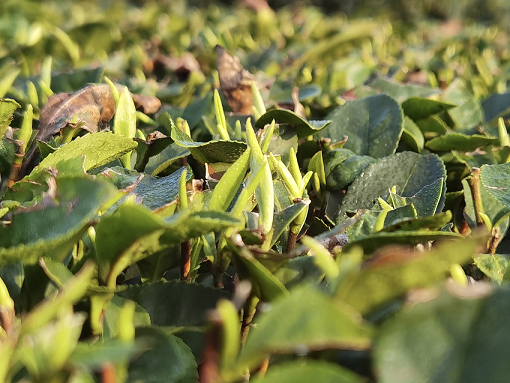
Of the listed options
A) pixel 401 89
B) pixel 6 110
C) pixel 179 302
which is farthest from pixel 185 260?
pixel 401 89

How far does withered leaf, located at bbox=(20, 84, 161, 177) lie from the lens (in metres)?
1.03

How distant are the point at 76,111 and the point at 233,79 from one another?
426 mm

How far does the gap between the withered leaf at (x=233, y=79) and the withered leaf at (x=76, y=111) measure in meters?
0.31

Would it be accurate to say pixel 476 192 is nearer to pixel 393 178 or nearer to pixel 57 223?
pixel 393 178

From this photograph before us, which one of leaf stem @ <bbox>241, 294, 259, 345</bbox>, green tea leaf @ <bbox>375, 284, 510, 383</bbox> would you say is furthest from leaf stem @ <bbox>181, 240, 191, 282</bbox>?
green tea leaf @ <bbox>375, 284, 510, 383</bbox>

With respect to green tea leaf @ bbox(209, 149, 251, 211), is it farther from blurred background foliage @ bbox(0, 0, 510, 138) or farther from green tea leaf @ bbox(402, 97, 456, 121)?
green tea leaf @ bbox(402, 97, 456, 121)

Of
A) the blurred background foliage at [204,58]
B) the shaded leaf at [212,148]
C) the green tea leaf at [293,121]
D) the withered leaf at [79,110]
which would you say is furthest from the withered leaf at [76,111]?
the green tea leaf at [293,121]

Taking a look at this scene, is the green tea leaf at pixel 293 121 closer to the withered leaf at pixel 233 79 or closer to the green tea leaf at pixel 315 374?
the withered leaf at pixel 233 79

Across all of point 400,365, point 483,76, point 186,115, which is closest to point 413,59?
point 483,76

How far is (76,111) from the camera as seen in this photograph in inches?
42.4

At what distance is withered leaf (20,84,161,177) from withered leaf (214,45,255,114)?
1.02ft

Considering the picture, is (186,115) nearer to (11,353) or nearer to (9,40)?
(11,353)

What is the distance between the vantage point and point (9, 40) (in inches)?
95.6

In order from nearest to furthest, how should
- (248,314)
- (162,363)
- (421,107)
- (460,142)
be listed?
(162,363) → (248,314) → (460,142) → (421,107)
